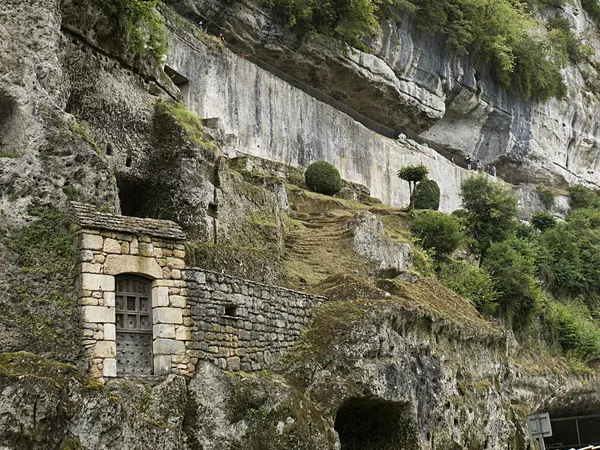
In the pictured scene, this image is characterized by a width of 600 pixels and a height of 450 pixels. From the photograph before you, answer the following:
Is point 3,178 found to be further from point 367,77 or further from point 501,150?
point 501,150

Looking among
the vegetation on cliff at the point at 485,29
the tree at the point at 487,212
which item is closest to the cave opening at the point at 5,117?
the vegetation on cliff at the point at 485,29

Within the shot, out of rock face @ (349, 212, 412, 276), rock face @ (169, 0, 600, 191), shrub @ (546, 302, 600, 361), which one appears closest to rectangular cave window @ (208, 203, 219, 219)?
rock face @ (349, 212, 412, 276)

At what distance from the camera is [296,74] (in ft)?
98.6

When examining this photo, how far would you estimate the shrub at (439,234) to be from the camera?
77.5 ft

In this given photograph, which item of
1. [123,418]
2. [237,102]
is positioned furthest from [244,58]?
[123,418]

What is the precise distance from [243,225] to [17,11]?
5.36m

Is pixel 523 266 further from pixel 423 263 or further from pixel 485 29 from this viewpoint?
pixel 485 29

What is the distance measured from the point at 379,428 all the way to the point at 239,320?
3.20 metres

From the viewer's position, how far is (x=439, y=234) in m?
23.8

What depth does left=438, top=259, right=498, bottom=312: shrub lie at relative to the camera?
865 inches

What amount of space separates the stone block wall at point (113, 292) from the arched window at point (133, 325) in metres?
0.11

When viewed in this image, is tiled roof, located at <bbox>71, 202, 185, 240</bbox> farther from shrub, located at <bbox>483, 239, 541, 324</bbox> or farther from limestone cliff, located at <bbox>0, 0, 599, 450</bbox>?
shrub, located at <bbox>483, 239, 541, 324</bbox>

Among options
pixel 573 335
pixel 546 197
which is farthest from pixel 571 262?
pixel 546 197

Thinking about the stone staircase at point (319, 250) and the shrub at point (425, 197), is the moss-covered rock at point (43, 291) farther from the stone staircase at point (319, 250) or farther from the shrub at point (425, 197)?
the shrub at point (425, 197)
